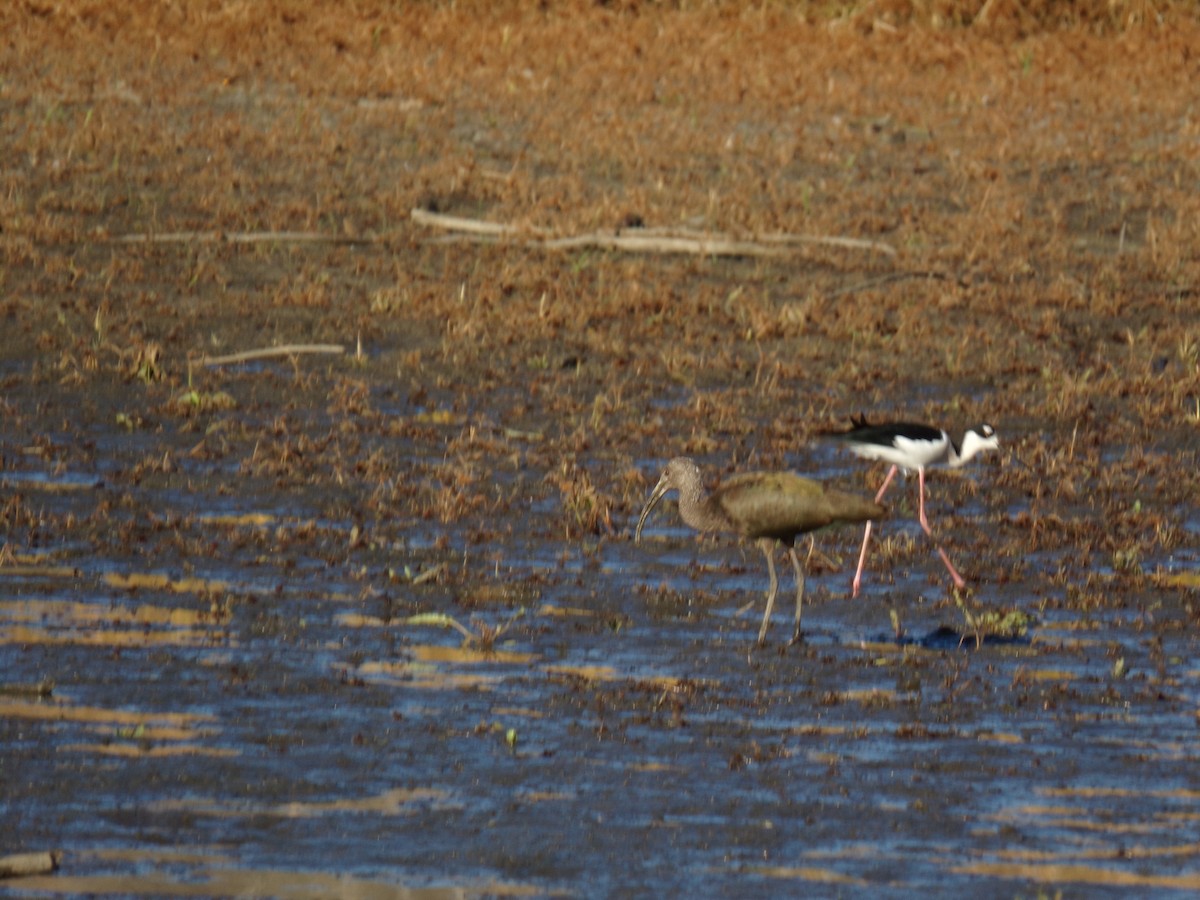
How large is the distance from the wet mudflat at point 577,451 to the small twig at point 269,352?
68mm

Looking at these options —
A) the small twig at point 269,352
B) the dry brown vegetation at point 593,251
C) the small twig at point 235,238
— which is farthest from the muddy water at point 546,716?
the small twig at point 235,238

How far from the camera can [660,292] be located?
53.5 feet

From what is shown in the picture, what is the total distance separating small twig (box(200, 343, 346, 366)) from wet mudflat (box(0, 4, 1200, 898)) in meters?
0.07

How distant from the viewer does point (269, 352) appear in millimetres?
14664

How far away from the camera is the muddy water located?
655 centimetres

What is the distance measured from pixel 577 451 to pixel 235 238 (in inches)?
223

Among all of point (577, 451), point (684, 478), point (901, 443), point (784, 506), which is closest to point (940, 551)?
point (784, 506)

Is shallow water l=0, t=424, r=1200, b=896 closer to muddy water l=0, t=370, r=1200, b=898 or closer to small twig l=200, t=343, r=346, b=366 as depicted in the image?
muddy water l=0, t=370, r=1200, b=898

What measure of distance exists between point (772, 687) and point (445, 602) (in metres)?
1.72

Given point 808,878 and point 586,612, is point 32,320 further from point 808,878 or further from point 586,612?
point 808,878

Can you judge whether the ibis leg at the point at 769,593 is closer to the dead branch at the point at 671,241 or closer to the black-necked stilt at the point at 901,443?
the black-necked stilt at the point at 901,443

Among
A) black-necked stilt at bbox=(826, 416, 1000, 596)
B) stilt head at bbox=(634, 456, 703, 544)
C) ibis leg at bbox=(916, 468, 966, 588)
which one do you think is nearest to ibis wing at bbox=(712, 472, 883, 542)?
stilt head at bbox=(634, 456, 703, 544)

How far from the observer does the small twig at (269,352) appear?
47.6 ft

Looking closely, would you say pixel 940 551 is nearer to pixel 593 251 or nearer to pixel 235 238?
pixel 593 251
